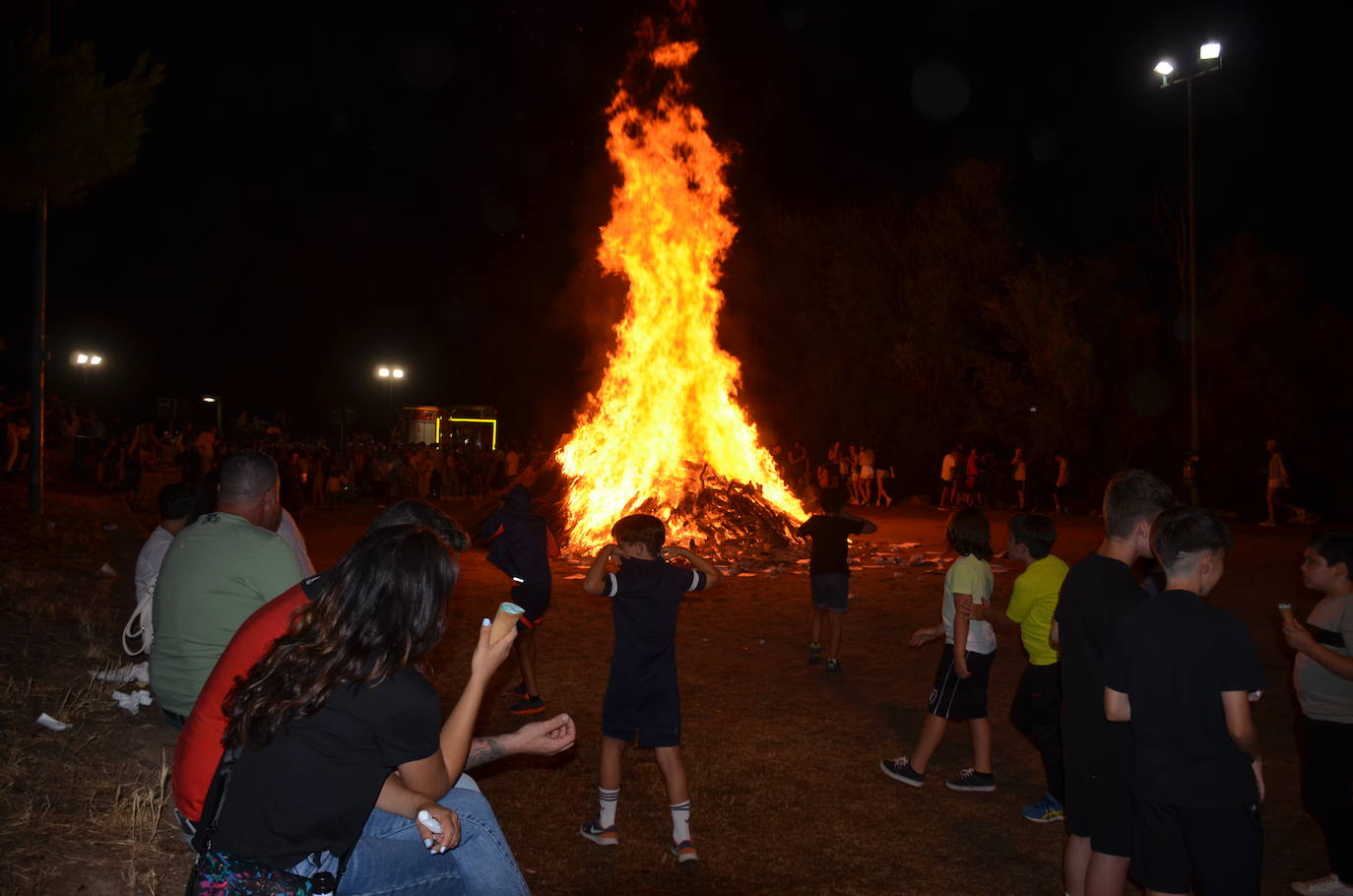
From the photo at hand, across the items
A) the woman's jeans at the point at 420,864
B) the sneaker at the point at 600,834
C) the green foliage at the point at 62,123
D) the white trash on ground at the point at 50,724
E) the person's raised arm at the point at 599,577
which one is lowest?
the sneaker at the point at 600,834

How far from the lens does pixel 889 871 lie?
15.8 feet

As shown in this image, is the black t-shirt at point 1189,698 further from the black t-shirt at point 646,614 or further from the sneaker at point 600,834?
the sneaker at point 600,834

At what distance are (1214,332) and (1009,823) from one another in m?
25.6

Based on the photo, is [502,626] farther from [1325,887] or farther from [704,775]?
[1325,887]

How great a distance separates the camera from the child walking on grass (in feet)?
18.4

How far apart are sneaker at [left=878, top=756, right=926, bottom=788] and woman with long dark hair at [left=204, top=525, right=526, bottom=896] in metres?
4.08

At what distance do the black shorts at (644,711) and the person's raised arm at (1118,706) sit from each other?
7.01 ft

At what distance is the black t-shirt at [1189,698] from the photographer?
3.23 m

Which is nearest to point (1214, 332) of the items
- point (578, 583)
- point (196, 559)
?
point (578, 583)

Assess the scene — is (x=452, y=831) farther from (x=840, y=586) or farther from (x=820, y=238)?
(x=820, y=238)

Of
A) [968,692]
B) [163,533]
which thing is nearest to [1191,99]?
[968,692]

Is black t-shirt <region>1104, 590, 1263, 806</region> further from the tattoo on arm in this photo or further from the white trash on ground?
the white trash on ground

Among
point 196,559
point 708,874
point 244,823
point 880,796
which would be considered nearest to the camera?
point 244,823

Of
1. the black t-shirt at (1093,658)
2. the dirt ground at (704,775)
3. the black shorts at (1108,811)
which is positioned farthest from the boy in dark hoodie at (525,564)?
the black shorts at (1108,811)
